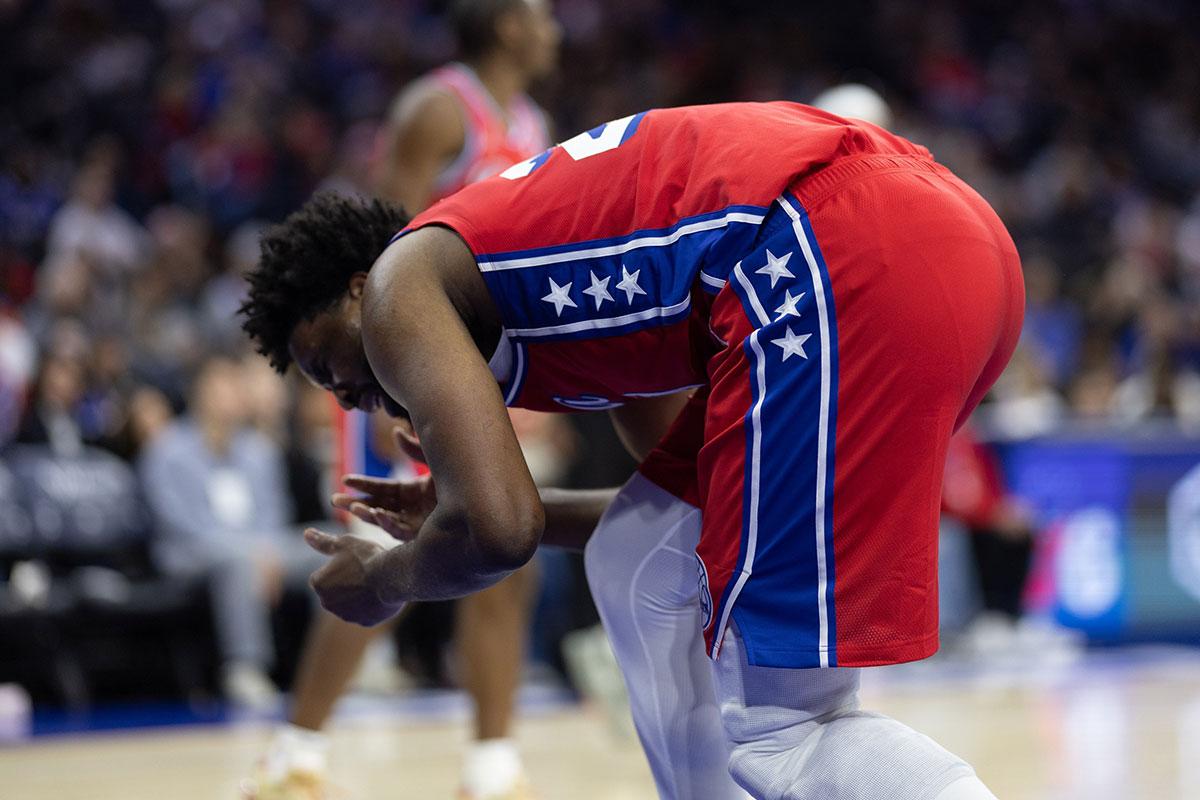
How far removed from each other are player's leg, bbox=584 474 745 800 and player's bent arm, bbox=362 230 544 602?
39 cm

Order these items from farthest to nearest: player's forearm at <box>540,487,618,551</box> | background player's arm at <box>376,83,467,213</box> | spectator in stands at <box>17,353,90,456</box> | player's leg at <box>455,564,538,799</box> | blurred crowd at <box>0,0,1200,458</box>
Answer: blurred crowd at <box>0,0,1200,458</box> < spectator in stands at <box>17,353,90,456</box> < background player's arm at <box>376,83,467,213</box> < player's leg at <box>455,564,538,799</box> < player's forearm at <box>540,487,618,551</box>

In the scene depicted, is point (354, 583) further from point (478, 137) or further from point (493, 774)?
point (478, 137)

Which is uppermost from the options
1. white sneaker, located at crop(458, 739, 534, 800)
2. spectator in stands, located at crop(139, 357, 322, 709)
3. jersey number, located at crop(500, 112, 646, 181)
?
jersey number, located at crop(500, 112, 646, 181)

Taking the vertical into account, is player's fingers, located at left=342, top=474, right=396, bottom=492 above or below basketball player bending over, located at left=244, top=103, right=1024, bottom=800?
below

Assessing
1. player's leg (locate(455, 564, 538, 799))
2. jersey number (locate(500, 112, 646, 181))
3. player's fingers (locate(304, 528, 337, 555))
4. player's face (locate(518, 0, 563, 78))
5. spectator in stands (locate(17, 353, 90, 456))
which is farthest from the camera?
spectator in stands (locate(17, 353, 90, 456))

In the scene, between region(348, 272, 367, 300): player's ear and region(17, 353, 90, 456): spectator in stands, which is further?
region(17, 353, 90, 456): spectator in stands

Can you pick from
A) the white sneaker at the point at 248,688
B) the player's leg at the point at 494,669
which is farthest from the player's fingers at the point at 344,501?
the white sneaker at the point at 248,688

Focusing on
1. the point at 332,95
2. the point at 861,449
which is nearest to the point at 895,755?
the point at 861,449

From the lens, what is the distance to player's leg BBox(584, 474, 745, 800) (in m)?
2.26

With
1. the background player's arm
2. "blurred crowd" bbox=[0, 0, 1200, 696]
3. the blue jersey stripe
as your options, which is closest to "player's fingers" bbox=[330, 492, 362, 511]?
the blue jersey stripe

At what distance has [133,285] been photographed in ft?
27.4

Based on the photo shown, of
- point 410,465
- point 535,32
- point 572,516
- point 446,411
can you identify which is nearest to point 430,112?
point 535,32

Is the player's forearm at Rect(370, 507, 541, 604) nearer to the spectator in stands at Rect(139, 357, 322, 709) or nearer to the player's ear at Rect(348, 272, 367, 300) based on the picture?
the player's ear at Rect(348, 272, 367, 300)

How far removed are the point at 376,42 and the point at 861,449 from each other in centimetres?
1020
